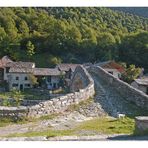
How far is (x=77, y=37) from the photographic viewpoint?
8.08 meters

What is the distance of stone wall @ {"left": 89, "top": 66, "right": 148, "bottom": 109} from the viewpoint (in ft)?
20.1

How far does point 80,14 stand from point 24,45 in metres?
0.99

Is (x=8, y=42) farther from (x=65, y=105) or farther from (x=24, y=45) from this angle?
(x=65, y=105)

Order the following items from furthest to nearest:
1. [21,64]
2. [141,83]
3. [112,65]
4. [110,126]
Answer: [21,64]
[112,65]
[141,83]
[110,126]

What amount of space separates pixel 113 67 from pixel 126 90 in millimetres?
1506

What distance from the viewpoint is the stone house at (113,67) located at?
7.74m

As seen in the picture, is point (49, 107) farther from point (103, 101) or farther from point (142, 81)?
point (142, 81)

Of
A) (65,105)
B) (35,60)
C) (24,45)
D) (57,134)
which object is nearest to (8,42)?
(35,60)

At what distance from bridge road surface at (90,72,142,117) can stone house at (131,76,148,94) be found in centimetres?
40

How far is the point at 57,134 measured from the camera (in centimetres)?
458

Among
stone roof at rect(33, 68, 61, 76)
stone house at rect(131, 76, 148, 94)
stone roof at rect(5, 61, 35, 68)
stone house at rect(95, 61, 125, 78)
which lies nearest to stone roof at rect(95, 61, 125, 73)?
stone house at rect(95, 61, 125, 78)

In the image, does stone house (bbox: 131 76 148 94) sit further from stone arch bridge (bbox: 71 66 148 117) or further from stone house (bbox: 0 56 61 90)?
stone house (bbox: 0 56 61 90)

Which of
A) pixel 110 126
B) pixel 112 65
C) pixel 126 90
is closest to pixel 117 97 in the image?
pixel 126 90

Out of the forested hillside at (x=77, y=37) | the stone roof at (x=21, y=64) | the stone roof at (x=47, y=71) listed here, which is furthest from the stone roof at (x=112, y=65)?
the stone roof at (x=21, y=64)
